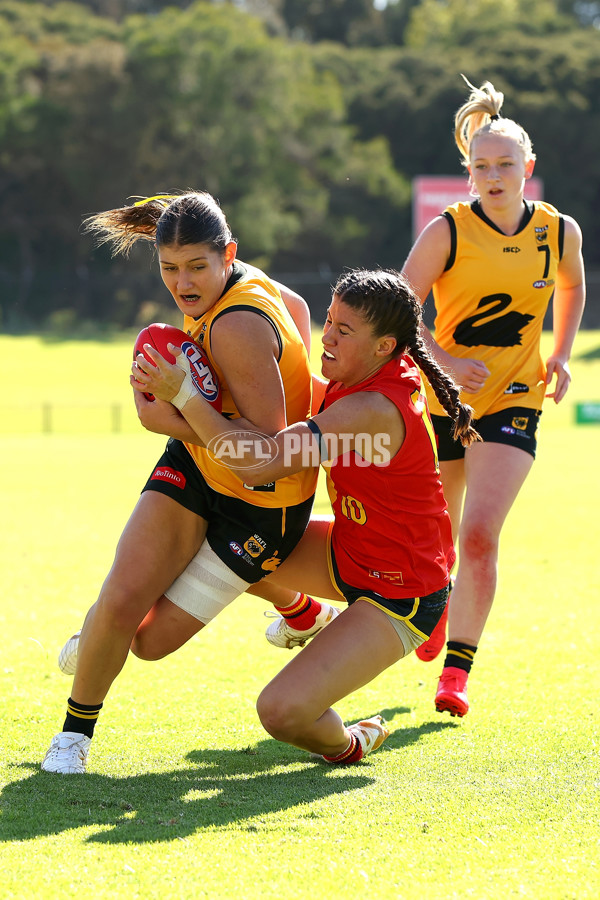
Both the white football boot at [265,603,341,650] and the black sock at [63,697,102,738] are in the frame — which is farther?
the white football boot at [265,603,341,650]

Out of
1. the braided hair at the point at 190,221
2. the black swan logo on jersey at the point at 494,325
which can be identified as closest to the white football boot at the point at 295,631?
the black swan logo on jersey at the point at 494,325

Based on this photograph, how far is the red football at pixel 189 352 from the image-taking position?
3935 mm

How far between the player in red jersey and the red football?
0.06 metres

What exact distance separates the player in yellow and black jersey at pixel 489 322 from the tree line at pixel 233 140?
42.9m

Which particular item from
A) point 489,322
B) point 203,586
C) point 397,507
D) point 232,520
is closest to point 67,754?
point 203,586

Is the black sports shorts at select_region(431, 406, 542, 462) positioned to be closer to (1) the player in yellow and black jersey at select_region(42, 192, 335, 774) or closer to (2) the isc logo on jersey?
(1) the player in yellow and black jersey at select_region(42, 192, 335, 774)

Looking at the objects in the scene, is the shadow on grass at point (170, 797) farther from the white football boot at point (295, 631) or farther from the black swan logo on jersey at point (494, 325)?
the black swan logo on jersey at point (494, 325)

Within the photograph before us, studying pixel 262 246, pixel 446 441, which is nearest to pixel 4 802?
pixel 446 441

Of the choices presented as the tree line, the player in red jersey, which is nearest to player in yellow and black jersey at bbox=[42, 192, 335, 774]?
the player in red jersey

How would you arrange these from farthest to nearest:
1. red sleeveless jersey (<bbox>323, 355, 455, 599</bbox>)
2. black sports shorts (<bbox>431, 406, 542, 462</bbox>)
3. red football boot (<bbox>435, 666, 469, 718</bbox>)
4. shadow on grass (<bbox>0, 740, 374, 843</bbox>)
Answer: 1. black sports shorts (<bbox>431, 406, 542, 462</bbox>)
2. red football boot (<bbox>435, 666, 469, 718</bbox>)
3. red sleeveless jersey (<bbox>323, 355, 455, 599</bbox>)
4. shadow on grass (<bbox>0, 740, 374, 843</bbox>)

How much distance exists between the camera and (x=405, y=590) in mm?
4039

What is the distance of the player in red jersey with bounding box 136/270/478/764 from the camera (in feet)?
12.6

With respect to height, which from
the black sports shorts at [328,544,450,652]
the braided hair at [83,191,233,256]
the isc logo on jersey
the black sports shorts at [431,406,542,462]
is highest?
the braided hair at [83,191,233,256]

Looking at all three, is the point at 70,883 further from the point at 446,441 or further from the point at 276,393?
the point at 446,441
